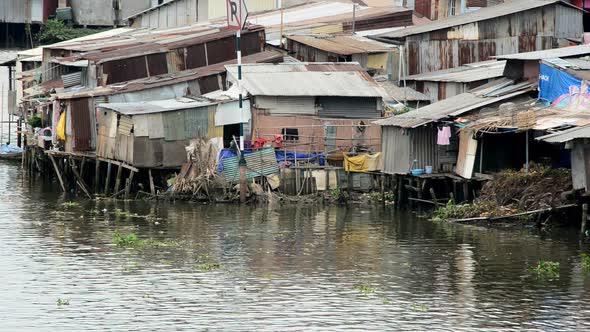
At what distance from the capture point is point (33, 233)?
33844mm

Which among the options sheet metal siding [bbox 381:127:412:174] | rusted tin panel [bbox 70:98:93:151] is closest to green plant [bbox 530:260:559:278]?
sheet metal siding [bbox 381:127:412:174]

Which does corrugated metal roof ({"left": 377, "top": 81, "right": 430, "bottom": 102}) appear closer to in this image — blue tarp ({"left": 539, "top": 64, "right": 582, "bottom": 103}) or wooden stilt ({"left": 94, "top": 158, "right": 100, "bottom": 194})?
blue tarp ({"left": 539, "top": 64, "right": 582, "bottom": 103})

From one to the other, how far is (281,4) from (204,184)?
76.3 ft

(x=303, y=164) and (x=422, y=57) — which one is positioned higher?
(x=422, y=57)

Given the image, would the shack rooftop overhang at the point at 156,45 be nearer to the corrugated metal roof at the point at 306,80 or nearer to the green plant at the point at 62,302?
the corrugated metal roof at the point at 306,80

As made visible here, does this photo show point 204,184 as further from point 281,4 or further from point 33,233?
point 281,4

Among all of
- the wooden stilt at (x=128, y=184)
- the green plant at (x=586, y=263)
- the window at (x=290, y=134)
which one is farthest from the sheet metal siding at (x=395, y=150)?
the green plant at (x=586, y=263)

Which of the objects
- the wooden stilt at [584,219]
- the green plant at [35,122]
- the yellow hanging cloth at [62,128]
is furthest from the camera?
the green plant at [35,122]

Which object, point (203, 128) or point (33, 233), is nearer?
point (33, 233)

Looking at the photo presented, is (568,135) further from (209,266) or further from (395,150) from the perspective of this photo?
(209,266)

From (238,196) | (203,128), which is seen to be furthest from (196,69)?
(238,196)

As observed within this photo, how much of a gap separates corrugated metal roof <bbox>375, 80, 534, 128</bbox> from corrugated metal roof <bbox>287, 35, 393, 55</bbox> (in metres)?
10.4

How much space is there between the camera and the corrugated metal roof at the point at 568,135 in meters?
30.3

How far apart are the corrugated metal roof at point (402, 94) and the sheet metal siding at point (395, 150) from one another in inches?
258
